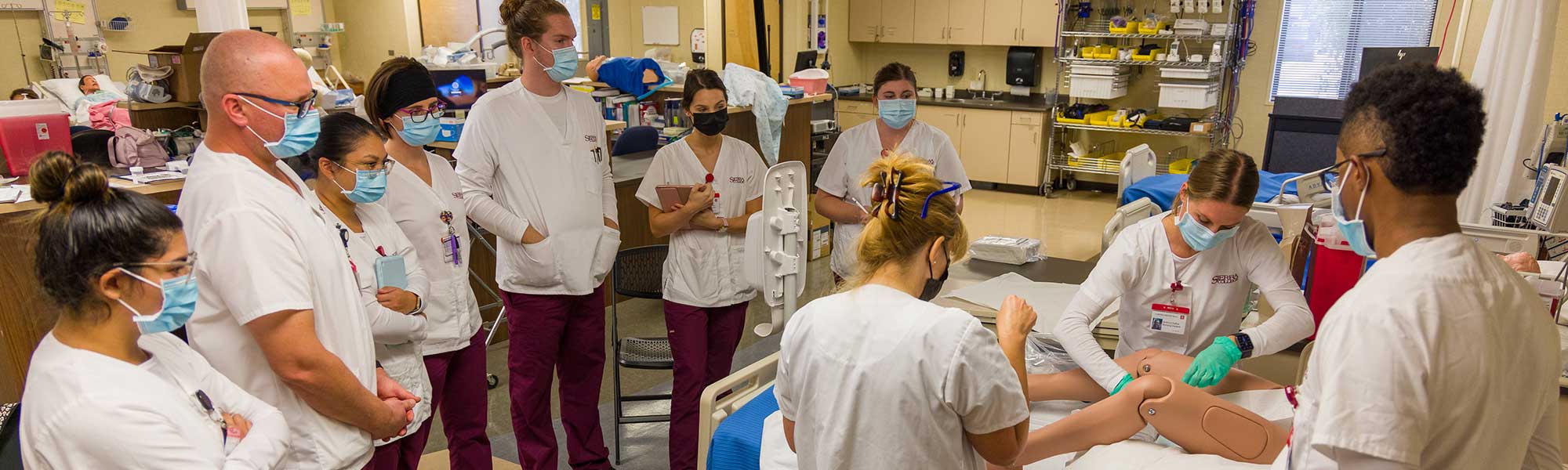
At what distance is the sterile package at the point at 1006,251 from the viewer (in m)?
3.51

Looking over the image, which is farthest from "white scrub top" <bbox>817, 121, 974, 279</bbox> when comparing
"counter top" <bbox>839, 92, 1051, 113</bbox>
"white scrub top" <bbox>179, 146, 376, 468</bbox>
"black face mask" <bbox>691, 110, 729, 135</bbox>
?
"counter top" <bbox>839, 92, 1051, 113</bbox>

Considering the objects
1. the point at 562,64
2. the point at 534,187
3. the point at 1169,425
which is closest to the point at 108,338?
the point at 534,187

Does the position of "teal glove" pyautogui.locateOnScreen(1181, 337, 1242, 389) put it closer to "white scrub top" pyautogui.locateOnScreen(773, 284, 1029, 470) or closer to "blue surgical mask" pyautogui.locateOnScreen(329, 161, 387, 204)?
"white scrub top" pyautogui.locateOnScreen(773, 284, 1029, 470)

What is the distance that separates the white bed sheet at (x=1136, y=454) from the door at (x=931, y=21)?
6241mm

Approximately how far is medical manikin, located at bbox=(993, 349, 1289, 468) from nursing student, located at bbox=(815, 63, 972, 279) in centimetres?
130

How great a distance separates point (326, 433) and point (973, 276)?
2.33 m

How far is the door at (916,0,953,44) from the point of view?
799 cm

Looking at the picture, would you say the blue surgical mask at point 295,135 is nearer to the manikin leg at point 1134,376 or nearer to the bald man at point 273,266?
the bald man at point 273,266

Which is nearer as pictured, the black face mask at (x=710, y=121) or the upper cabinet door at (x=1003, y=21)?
the black face mask at (x=710, y=121)

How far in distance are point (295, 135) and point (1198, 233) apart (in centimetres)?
197

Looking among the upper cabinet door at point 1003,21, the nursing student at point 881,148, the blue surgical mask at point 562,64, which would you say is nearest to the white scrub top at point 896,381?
the blue surgical mask at point 562,64

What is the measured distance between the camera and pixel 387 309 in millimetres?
1885

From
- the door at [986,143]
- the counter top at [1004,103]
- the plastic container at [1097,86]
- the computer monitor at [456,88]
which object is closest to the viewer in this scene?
the computer monitor at [456,88]

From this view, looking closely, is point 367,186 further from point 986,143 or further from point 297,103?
point 986,143
